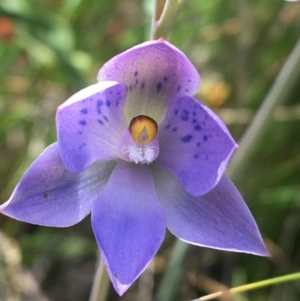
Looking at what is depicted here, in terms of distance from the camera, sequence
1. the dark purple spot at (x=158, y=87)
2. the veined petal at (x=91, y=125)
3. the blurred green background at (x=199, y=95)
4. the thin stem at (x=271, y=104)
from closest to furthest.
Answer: the veined petal at (x=91, y=125), the dark purple spot at (x=158, y=87), the thin stem at (x=271, y=104), the blurred green background at (x=199, y=95)

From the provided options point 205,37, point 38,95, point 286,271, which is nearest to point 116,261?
point 286,271

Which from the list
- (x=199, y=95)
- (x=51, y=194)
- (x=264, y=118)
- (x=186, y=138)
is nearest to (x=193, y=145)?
(x=186, y=138)

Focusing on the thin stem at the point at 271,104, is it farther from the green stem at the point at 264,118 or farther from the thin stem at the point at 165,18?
the thin stem at the point at 165,18

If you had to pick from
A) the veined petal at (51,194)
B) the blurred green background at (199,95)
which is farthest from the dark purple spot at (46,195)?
the blurred green background at (199,95)

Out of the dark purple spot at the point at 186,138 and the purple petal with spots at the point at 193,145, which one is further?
the dark purple spot at the point at 186,138

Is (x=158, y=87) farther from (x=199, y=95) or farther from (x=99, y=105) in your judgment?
(x=199, y=95)

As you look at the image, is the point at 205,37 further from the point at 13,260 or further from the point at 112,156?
the point at 112,156

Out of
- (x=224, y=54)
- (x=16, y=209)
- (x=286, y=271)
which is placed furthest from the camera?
(x=224, y=54)
